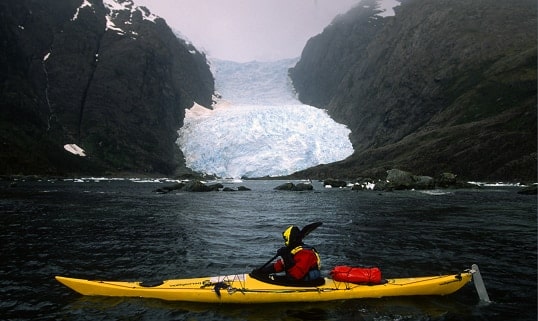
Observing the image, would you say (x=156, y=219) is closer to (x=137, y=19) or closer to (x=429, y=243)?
(x=429, y=243)

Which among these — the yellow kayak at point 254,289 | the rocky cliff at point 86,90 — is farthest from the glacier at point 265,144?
the yellow kayak at point 254,289

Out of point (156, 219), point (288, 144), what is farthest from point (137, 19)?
point (156, 219)

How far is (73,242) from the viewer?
19.4 metres

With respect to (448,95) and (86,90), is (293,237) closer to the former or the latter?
(448,95)

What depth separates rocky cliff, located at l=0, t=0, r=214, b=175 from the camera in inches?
4279

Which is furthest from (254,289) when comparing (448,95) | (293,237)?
(448,95)

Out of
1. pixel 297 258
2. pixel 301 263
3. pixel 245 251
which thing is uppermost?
pixel 297 258

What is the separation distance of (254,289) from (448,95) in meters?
123

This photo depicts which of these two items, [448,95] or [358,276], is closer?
[358,276]

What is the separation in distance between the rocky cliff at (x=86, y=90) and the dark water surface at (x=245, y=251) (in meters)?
74.9

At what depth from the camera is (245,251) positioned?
18.1 metres

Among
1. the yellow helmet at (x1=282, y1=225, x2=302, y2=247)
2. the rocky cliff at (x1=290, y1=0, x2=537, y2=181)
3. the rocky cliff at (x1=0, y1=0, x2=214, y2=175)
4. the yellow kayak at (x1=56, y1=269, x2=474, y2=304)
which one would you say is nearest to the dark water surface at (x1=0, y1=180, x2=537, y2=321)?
the yellow kayak at (x1=56, y1=269, x2=474, y2=304)

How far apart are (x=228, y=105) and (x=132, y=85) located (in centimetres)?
4631

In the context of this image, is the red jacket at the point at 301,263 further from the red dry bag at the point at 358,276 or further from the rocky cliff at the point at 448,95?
the rocky cliff at the point at 448,95
